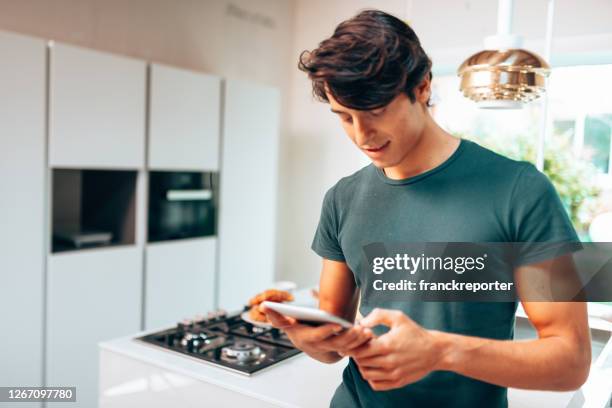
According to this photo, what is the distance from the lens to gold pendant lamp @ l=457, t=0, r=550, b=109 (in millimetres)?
1504

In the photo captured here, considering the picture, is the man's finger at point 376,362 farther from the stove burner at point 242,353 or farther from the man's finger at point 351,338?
the stove burner at point 242,353

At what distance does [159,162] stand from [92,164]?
41 cm

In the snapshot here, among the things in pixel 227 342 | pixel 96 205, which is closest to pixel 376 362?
pixel 227 342

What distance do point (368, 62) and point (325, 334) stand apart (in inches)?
17.9

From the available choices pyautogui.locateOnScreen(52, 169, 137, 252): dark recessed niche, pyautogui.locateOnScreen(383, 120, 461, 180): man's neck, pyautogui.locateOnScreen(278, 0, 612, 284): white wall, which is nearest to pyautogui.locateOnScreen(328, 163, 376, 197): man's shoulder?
pyautogui.locateOnScreen(383, 120, 461, 180): man's neck

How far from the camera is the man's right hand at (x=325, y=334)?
0.87 metres

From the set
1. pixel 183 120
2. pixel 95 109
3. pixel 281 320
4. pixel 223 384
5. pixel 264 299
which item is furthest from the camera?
pixel 183 120

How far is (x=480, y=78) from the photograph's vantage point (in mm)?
1570

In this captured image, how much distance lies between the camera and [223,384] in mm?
1411

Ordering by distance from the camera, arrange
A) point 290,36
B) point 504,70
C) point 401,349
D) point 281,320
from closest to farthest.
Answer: point 401,349 → point 281,320 → point 504,70 → point 290,36

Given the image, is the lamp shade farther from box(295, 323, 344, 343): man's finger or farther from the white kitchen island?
box(295, 323, 344, 343): man's finger

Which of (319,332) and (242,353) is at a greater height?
(319,332)

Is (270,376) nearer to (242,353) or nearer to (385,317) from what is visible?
(242,353)

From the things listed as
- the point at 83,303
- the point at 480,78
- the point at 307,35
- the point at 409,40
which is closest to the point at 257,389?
the point at 409,40
